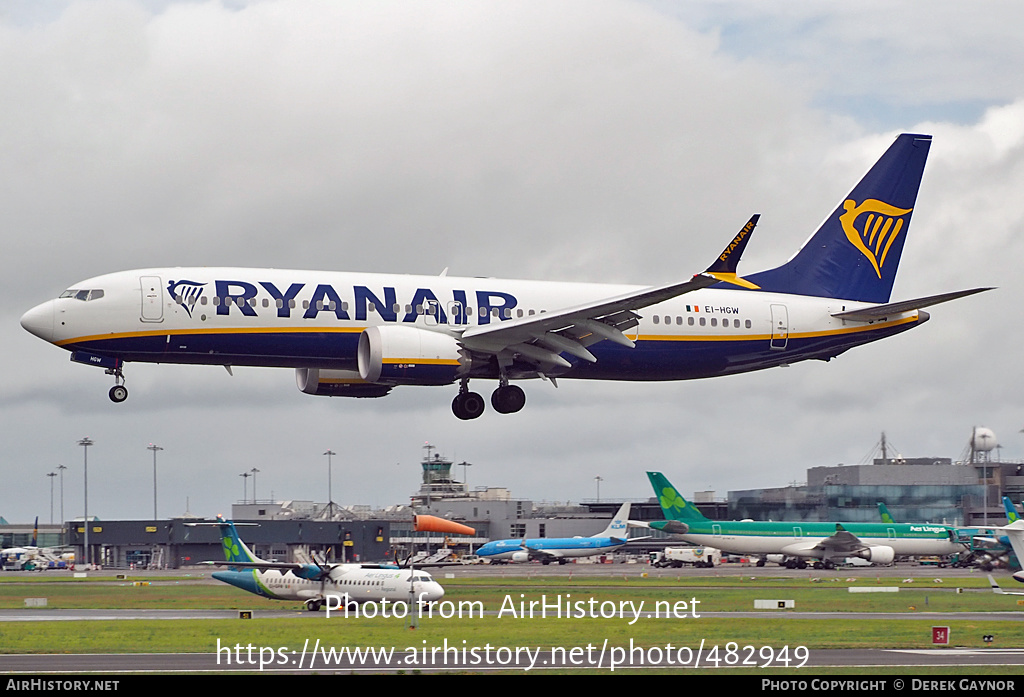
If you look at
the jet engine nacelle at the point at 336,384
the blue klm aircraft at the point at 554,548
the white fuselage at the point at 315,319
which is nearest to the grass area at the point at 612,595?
the jet engine nacelle at the point at 336,384

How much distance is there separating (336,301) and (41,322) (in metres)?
9.83

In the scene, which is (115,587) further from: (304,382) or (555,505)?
(555,505)

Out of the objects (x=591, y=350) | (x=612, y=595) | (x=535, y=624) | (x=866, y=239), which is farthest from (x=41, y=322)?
(x=612, y=595)

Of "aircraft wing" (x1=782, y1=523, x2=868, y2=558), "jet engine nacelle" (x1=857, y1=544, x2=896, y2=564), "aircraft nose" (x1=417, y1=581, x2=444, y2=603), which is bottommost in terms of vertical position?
"jet engine nacelle" (x1=857, y1=544, x2=896, y2=564)

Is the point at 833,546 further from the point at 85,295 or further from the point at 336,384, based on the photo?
the point at 85,295

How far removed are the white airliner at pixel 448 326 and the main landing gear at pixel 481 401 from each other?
5 centimetres

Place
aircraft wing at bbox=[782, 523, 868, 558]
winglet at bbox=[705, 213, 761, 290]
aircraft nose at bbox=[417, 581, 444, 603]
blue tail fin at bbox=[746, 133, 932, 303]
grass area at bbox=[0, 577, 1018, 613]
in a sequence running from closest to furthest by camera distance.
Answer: winglet at bbox=[705, 213, 761, 290]
blue tail fin at bbox=[746, 133, 932, 303]
aircraft nose at bbox=[417, 581, 444, 603]
grass area at bbox=[0, 577, 1018, 613]
aircraft wing at bbox=[782, 523, 868, 558]

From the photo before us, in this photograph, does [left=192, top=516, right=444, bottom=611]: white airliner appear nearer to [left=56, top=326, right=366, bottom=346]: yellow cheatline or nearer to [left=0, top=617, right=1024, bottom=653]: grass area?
[left=0, top=617, right=1024, bottom=653]: grass area

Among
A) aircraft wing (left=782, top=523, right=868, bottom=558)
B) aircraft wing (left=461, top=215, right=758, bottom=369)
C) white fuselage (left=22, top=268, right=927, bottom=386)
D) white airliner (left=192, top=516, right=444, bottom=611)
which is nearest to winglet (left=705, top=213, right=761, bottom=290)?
aircraft wing (left=461, top=215, right=758, bottom=369)

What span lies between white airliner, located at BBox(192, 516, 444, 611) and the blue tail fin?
81.5 feet

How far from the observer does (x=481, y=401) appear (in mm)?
48281

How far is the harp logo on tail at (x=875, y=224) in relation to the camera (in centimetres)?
5706

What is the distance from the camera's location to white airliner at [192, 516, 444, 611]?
6844 centimetres

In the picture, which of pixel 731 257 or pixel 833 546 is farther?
pixel 833 546
